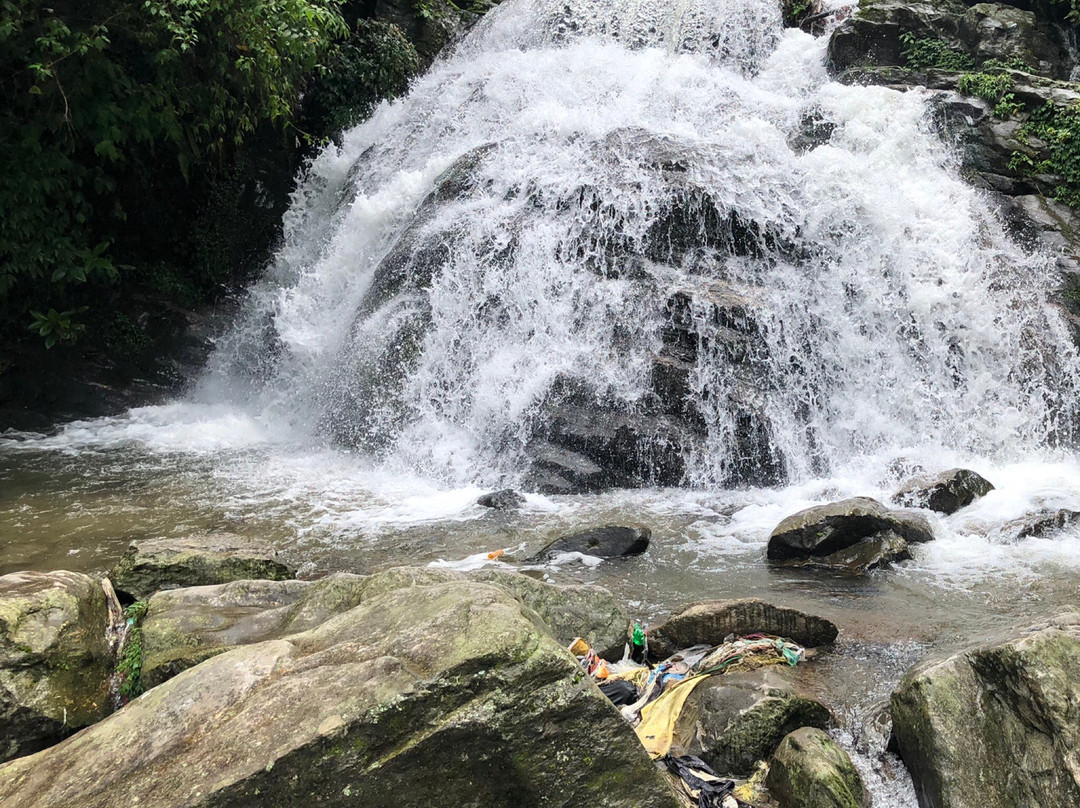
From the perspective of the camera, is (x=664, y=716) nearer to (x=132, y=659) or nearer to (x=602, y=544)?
(x=132, y=659)

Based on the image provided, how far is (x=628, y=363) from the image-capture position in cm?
1005

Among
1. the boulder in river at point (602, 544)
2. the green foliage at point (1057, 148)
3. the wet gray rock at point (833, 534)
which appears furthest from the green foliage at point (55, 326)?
the green foliage at point (1057, 148)

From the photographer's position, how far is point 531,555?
23.6 feet

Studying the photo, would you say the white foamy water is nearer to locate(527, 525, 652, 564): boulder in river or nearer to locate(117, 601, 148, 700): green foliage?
locate(527, 525, 652, 564): boulder in river

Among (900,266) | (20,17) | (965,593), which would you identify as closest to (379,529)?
(965,593)

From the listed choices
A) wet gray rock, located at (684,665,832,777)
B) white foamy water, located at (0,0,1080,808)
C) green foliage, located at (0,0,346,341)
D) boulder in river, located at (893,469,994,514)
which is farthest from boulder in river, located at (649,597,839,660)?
green foliage, located at (0,0,346,341)

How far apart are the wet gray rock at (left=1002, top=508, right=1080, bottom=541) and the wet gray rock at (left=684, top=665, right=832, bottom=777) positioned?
4.18 m

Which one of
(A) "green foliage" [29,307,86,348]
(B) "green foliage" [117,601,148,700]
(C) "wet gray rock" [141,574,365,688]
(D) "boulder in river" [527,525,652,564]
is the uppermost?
(A) "green foliage" [29,307,86,348]

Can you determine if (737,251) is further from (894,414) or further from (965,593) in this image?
(965,593)

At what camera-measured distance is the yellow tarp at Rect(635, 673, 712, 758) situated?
3938mm

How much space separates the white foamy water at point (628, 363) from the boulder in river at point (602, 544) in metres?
0.20

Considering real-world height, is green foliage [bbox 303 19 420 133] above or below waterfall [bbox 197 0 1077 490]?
above

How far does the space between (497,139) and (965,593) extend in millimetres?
10381

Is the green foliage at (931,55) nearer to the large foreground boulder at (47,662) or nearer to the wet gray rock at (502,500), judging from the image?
the wet gray rock at (502,500)
